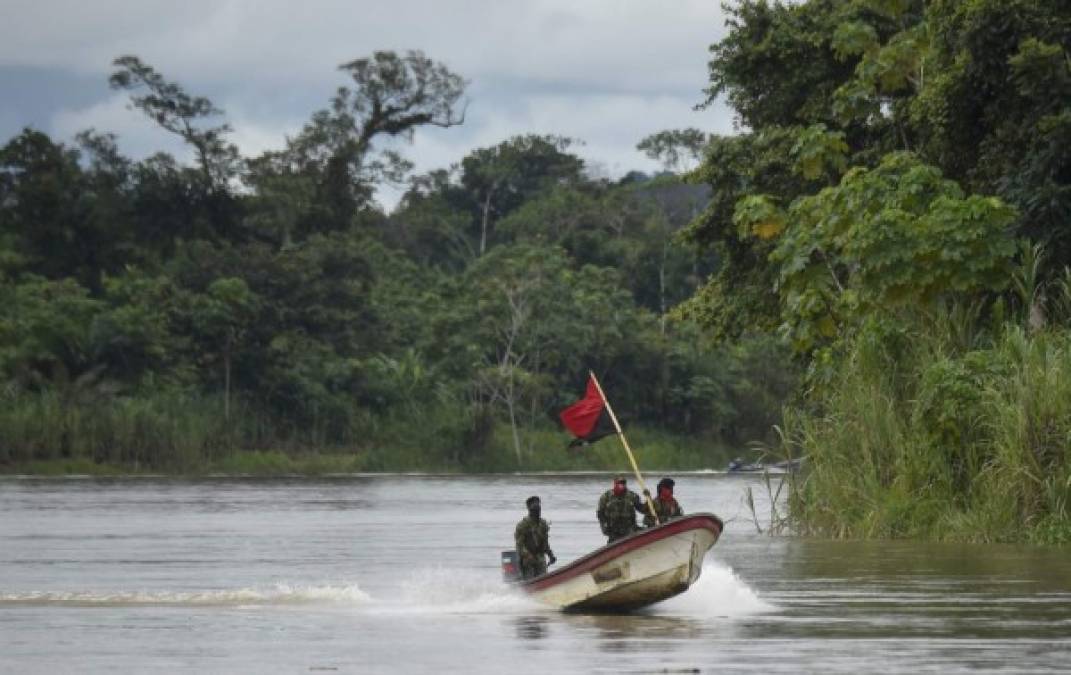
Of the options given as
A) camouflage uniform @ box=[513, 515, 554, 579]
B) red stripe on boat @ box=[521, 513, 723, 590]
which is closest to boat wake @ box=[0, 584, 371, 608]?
camouflage uniform @ box=[513, 515, 554, 579]

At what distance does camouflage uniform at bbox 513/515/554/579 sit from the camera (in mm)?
24359

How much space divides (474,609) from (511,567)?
0.89 metres

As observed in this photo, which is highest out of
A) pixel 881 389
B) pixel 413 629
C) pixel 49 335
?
pixel 49 335

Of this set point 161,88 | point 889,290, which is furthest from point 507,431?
point 889,290

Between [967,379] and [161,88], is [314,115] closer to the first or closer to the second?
[161,88]

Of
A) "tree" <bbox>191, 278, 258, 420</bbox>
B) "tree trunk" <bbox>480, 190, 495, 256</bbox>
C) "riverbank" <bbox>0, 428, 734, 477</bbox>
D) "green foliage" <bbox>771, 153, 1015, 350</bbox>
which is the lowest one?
"riverbank" <bbox>0, 428, 734, 477</bbox>

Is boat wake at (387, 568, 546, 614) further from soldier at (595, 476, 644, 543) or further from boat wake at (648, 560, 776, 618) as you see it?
boat wake at (648, 560, 776, 618)

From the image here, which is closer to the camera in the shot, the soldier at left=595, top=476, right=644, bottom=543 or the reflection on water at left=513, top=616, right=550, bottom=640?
the reflection on water at left=513, top=616, right=550, bottom=640

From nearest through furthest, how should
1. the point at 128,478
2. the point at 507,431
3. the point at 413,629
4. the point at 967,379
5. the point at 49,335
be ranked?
the point at 413,629, the point at 967,379, the point at 128,478, the point at 49,335, the point at 507,431

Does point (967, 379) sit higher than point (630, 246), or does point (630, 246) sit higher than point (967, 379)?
point (630, 246)

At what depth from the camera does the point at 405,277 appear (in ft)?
324

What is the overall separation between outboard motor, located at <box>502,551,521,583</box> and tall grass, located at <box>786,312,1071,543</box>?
726cm

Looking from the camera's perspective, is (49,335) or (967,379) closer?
(967,379)

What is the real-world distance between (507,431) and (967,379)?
60865mm
